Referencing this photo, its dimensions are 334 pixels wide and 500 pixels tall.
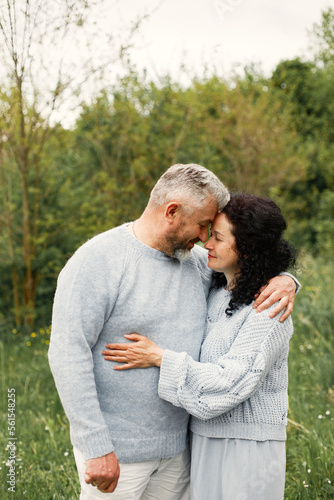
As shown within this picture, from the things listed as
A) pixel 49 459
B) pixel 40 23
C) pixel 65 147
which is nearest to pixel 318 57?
pixel 65 147

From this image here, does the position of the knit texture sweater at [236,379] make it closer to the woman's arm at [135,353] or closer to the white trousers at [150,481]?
the woman's arm at [135,353]

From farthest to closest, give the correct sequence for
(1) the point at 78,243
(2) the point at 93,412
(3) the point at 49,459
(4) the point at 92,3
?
1. (1) the point at 78,243
2. (4) the point at 92,3
3. (3) the point at 49,459
4. (2) the point at 93,412

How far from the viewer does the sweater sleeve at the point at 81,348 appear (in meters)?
1.93

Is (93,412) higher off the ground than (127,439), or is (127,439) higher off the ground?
(93,412)

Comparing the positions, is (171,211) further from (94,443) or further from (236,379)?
(94,443)

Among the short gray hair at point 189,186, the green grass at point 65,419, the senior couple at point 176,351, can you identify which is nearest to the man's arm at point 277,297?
the senior couple at point 176,351

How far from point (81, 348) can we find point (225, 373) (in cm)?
60

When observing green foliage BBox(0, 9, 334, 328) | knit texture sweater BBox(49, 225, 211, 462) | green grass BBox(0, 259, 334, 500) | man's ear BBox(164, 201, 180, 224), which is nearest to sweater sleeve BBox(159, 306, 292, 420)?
knit texture sweater BBox(49, 225, 211, 462)

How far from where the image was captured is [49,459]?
3.31 meters

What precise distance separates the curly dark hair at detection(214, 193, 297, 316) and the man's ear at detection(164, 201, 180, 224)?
0.86 feet

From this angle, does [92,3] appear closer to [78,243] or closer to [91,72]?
[91,72]

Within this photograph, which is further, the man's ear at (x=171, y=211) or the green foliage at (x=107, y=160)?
the green foliage at (x=107, y=160)

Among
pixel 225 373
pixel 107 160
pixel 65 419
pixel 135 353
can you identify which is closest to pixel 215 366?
pixel 225 373

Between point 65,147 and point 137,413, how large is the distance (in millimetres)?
5844
